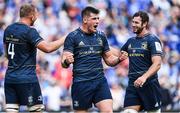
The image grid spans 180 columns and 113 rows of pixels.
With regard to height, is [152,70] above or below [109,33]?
below

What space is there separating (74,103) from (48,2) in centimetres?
1117

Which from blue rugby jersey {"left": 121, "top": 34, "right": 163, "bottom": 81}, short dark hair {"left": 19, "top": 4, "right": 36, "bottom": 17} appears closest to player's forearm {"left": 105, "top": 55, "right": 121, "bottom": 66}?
blue rugby jersey {"left": 121, "top": 34, "right": 163, "bottom": 81}

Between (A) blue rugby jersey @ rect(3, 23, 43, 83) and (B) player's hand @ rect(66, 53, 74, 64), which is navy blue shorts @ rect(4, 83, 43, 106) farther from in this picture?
(B) player's hand @ rect(66, 53, 74, 64)

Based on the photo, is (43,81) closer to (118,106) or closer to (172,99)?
(118,106)

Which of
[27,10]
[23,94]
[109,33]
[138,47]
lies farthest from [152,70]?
[109,33]

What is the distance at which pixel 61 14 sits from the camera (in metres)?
24.4

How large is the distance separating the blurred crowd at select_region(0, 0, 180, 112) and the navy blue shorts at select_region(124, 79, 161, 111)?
5906 millimetres

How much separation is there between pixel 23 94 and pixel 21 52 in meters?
0.80

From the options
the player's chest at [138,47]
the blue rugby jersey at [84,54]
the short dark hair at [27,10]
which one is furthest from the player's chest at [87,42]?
the short dark hair at [27,10]

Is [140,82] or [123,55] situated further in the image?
[123,55]

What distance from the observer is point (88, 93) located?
551 inches

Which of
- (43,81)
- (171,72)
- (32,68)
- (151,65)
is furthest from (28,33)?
(171,72)

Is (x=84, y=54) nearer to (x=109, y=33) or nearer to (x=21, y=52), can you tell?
(x=21, y=52)

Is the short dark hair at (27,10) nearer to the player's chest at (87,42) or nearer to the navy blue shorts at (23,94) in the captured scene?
the player's chest at (87,42)
